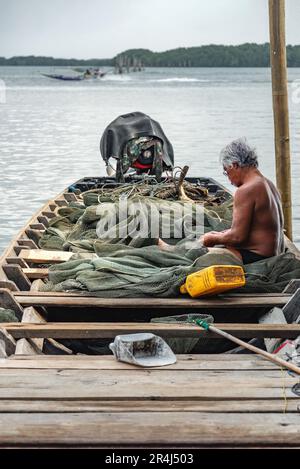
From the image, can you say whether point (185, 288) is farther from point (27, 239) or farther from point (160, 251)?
point (27, 239)

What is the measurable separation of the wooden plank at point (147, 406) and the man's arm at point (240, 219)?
7.58 ft

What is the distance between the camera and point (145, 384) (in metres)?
3.73

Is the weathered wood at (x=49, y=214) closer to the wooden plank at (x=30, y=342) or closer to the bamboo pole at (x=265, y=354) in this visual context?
the wooden plank at (x=30, y=342)

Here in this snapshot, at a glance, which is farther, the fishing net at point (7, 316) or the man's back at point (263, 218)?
the man's back at point (263, 218)

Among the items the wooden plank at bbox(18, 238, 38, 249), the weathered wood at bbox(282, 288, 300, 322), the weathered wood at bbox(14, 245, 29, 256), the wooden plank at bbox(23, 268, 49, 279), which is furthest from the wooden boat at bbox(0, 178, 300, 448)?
the wooden plank at bbox(18, 238, 38, 249)

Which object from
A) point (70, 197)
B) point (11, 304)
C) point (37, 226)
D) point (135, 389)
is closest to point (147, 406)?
point (135, 389)

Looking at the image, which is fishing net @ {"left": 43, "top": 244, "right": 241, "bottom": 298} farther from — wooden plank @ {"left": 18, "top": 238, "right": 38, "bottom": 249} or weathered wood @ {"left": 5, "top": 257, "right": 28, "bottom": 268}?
wooden plank @ {"left": 18, "top": 238, "right": 38, "bottom": 249}

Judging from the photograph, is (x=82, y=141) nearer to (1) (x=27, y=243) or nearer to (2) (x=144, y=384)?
(1) (x=27, y=243)

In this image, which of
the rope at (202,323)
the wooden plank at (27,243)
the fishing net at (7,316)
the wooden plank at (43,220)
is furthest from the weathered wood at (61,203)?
the rope at (202,323)

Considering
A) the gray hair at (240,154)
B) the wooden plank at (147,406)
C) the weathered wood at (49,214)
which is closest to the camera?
the wooden plank at (147,406)

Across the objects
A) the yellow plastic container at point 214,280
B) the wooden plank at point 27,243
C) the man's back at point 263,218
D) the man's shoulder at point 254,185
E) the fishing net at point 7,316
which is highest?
the man's shoulder at point 254,185

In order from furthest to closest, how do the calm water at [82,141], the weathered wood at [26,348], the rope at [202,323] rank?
the calm water at [82,141]
the rope at [202,323]
the weathered wood at [26,348]

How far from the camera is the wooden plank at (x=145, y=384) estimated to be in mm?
3592

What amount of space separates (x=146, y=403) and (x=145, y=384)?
22cm
